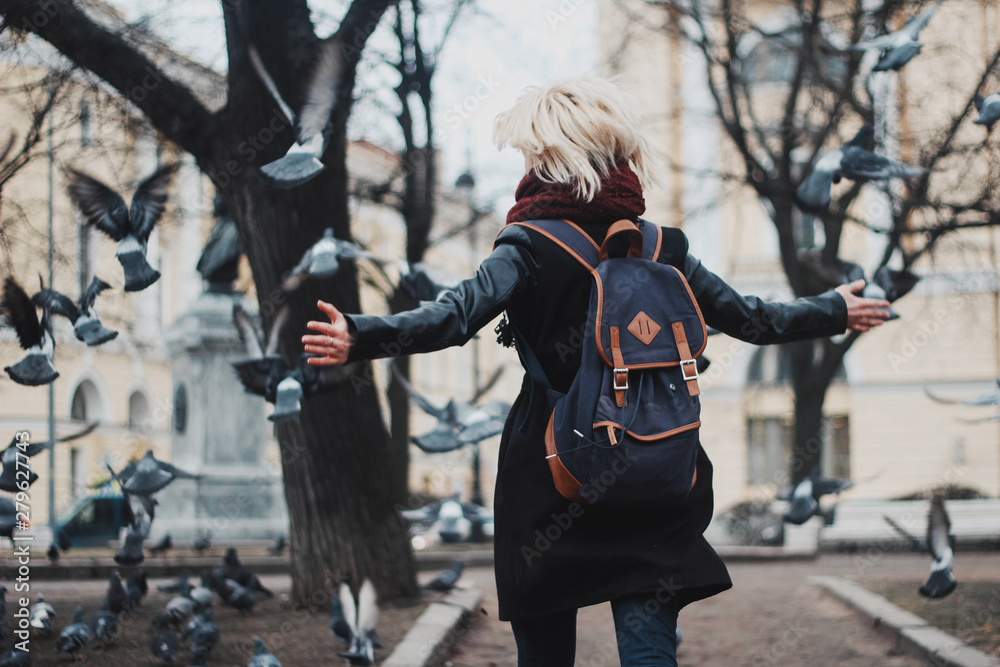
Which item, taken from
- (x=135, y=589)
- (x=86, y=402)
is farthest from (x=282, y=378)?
(x=86, y=402)

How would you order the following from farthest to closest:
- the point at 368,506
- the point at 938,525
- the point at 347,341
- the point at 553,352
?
the point at 368,506 → the point at 938,525 → the point at 553,352 → the point at 347,341

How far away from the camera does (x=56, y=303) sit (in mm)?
5043

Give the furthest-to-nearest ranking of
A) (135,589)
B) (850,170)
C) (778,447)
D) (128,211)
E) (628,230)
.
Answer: (778,447) → (135,589) → (850,170) → (128,211) → (628,230)

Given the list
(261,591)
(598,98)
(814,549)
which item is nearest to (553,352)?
(598,98)

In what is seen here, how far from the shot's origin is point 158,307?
34.0 meters

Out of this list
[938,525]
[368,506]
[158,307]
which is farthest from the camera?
[158,307]

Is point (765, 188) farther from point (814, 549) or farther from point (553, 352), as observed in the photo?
point (553, 352)

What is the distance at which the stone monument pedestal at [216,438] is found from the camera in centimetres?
1255

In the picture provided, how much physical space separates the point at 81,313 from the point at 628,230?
349cm

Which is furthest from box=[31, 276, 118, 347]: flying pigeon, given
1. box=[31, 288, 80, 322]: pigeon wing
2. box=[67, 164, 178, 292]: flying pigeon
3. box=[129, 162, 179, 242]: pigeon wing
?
box=[129, 162, 179, 242]: pigeon wing

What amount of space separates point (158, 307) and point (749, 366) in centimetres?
1868

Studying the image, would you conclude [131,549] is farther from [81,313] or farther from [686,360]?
[686,360]

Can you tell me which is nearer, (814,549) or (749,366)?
(814,549)

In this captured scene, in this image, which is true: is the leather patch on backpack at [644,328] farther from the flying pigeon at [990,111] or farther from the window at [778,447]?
the window at [778,447]
